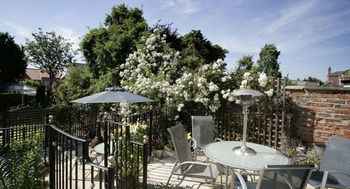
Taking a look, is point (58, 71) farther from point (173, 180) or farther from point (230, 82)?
point (173, 180)

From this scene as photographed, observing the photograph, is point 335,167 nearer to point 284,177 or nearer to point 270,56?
point 284,177

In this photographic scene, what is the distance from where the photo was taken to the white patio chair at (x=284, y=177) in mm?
2193

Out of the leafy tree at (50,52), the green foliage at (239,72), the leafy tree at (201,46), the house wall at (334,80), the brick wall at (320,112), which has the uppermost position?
the leafy tree at (50,52)

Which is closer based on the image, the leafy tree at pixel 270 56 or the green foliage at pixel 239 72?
the green foliage at pixel 239 72

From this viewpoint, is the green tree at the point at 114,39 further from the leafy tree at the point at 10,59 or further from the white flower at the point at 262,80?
the leafy tree at the point at 10,59

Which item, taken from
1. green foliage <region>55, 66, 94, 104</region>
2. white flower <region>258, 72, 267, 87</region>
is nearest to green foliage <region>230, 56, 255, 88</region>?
white flower <region>258, 72, 267, 87</region>

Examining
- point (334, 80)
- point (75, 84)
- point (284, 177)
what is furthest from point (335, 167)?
point (334, 80)

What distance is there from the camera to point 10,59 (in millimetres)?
25047

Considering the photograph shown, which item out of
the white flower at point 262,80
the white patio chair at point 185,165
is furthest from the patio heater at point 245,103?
the white flower at point 262,80

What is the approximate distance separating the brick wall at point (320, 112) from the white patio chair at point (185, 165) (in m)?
3.52

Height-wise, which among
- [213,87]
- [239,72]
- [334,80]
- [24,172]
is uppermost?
[334,80]

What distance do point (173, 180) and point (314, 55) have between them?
7.98 meters

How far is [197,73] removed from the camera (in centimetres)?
789

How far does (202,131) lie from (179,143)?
1344 mm
